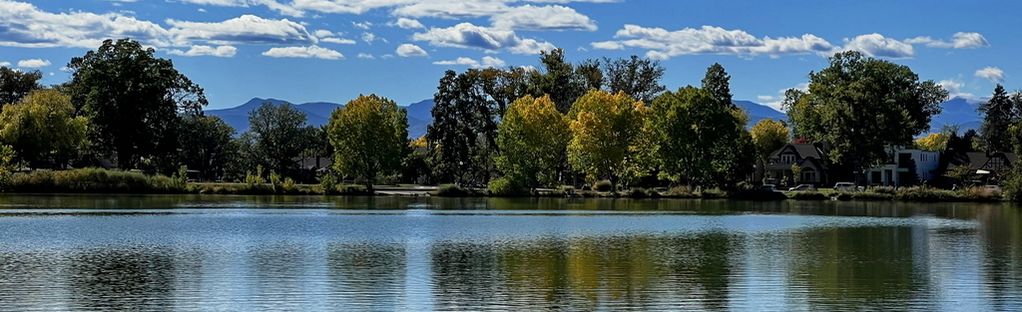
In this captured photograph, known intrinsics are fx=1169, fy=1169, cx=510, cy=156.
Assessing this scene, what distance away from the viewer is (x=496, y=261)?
1407 inches

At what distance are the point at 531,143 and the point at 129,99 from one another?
33523 mm

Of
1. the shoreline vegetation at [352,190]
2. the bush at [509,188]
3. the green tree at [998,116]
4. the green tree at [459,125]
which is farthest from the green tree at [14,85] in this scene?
the green tree at [998,116]

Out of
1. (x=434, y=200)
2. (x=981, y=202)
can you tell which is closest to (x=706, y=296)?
(x=434, y=200)

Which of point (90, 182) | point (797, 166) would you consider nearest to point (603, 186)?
point (797, 166)

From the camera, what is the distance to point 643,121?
95875 mm

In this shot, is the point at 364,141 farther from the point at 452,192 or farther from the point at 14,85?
the point at 14,85

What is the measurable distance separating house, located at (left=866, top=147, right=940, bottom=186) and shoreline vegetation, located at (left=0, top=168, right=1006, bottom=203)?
26580mm

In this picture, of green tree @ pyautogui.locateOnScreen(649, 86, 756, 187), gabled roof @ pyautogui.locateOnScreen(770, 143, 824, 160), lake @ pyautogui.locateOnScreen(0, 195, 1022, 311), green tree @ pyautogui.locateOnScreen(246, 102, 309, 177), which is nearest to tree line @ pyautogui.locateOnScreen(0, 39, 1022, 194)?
green tree @ pyautogui.locateOnScreen(649, 86, 756, 187)

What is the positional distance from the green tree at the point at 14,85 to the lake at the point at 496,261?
61.8m

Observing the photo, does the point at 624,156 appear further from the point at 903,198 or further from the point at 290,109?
the point at 290,109

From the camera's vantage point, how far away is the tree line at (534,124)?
303 ft

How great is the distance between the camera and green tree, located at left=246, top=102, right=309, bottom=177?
13525cm

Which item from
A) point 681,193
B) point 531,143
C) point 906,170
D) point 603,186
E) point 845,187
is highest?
point 531,143

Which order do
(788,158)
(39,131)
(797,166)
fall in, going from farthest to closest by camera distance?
(788,158) < (797,166) < (39,131)
